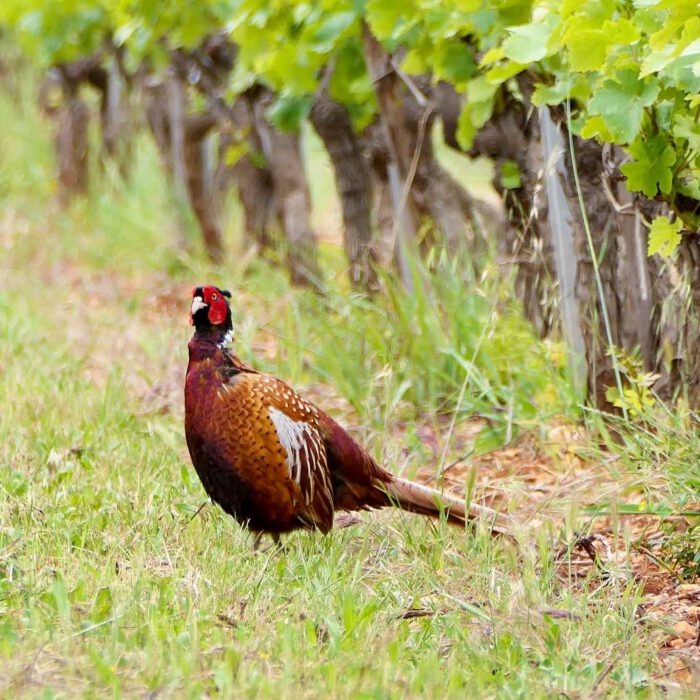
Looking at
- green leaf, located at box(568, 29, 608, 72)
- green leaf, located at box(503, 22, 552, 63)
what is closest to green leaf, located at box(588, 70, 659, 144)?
green leaf, located at box(568, 29, 608, 72)

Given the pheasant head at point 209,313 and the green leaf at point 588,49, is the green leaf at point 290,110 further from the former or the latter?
the green leaf at point 588,49

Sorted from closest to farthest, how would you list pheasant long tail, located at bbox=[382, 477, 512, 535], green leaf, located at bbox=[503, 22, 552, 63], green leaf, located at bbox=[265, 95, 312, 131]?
green leaf, located at bbox=[503, 22, 552, 63] < pheasant long tail, located at bbox=[382, 477, 512, 535] < green leaf, located at bbox=[265, 95, 312, 131]

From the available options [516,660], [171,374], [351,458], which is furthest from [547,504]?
[171,374]

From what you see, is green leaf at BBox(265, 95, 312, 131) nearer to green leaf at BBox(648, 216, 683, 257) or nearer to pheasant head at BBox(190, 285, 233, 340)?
pheasant head at BBox(190, 285, 233, 340)

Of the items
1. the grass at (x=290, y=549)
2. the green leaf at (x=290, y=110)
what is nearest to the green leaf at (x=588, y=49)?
the grass at (x=290, y=549)

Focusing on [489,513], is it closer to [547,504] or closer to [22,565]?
[547,504]

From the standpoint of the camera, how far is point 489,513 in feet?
14.2

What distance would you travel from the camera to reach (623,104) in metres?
3.79

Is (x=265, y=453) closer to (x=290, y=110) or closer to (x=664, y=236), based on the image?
(x=664, y=236)

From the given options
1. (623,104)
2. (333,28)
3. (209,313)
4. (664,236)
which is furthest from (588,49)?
(333,28)

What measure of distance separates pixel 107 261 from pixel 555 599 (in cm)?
682

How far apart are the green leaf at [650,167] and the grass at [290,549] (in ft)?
3.37

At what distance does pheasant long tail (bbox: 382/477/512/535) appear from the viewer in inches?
169

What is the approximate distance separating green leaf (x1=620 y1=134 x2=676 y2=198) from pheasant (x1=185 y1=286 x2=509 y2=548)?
3.74 ft
